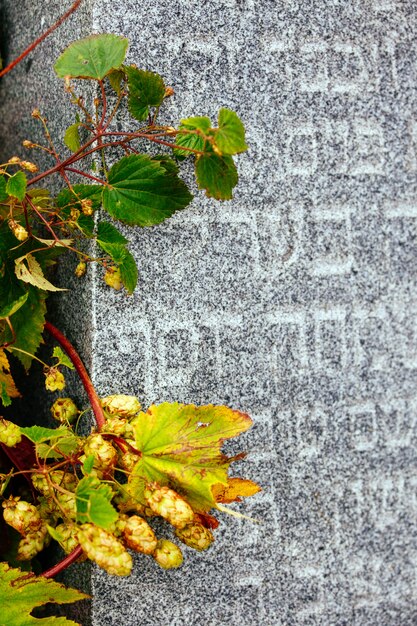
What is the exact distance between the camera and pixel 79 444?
0.77 m

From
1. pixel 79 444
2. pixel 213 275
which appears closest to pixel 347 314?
pixel 213 275

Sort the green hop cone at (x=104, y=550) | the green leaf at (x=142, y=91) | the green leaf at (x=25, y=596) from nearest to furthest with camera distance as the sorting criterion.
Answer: the green hop cone at (x=104, y=550) < the green leaf at (x=25, y=596) < the green leaf at (x=142, y=91)

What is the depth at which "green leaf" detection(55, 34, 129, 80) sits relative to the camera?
76cm

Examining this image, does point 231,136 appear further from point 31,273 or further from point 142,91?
point 31,273

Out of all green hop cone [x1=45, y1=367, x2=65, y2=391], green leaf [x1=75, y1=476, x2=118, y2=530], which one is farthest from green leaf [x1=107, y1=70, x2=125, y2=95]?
green leaf [x1=75, y1=476, x2=118, y2=530]

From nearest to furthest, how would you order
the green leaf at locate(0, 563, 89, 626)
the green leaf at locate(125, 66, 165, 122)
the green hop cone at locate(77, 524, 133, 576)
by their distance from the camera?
the green hop cone at locate(77, 524, 133, 576) < the green leaf at locate(0, 563, 89, 626) < the green leaf at locate(125, 66, 165, 122)

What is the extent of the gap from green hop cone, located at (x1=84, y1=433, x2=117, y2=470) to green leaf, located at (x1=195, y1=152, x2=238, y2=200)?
0.29m

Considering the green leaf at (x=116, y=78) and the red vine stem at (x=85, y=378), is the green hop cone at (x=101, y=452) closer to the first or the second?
the red vine stem at (x=85, y=378)

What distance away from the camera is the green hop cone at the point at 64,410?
857 millimetres

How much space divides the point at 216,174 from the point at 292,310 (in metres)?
0.26

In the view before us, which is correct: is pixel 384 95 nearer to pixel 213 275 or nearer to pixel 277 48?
pixel 277 48

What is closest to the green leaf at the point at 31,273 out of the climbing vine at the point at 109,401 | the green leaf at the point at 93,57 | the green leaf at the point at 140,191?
the climbing vine at the point at 109,401

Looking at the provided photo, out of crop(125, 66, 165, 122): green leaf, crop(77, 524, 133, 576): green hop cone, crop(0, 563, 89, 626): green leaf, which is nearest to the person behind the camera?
Answer: crop(77, 524, 133, 576): green hop cone

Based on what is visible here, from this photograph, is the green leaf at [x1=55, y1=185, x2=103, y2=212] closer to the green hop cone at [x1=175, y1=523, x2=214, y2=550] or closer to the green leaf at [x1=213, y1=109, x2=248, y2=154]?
the green leaf at [x1=213, y1=109, x2=248, y2=154]
